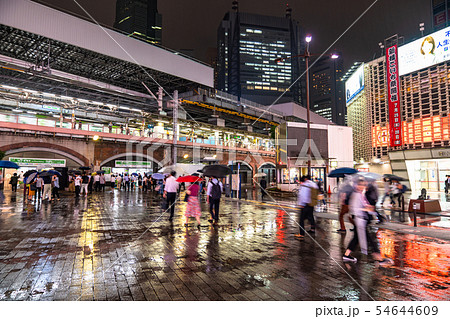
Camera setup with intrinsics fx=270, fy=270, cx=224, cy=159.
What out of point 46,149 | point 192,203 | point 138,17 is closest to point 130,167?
point 46,149

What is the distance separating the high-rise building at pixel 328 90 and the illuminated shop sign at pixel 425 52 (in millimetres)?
148542

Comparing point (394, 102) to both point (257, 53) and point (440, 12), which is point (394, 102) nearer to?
point (440, 12)

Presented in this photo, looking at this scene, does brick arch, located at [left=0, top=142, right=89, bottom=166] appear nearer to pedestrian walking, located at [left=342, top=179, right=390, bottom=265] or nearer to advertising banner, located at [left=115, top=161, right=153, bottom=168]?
advertising banner, located at [left=115, top=161, right=153, bottom=168]

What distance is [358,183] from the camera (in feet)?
17.4

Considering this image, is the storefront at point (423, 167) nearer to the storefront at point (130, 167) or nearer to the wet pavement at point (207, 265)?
the wet pavement at point (207, 265)

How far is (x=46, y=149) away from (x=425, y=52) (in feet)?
135

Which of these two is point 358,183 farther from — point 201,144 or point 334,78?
point 334,78

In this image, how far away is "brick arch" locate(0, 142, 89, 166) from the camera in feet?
72.8

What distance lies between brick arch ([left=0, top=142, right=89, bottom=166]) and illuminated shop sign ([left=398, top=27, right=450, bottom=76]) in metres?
37.8

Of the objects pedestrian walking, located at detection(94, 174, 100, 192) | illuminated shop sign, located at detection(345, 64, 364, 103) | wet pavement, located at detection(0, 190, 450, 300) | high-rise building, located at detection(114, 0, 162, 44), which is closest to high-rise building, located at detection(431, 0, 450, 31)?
illuminated shop sign, located at detection(345, 64, 364, 103)

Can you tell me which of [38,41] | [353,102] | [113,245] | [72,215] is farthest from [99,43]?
[353,102]

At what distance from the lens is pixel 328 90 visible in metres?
191

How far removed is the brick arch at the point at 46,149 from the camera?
2220 cm

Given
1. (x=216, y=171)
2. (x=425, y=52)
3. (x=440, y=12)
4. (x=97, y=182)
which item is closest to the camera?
(x=216, y=171)
